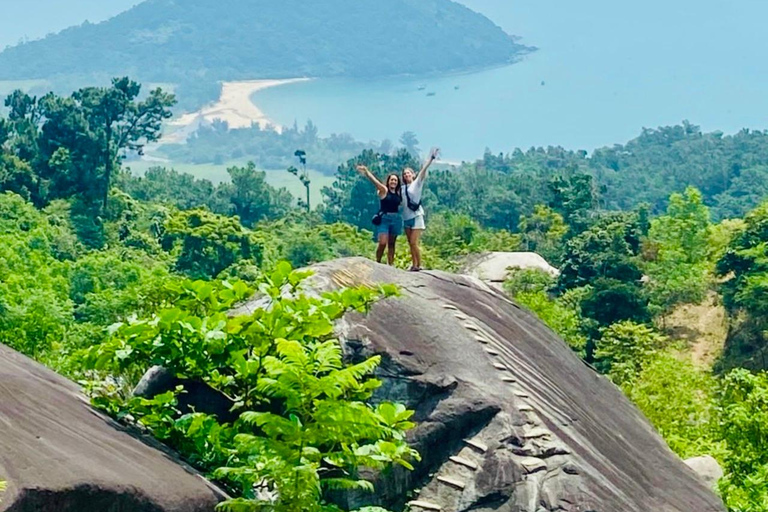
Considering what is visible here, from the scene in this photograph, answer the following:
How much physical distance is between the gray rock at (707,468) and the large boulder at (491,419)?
165 centimetres

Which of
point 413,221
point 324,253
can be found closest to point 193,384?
point 413,221

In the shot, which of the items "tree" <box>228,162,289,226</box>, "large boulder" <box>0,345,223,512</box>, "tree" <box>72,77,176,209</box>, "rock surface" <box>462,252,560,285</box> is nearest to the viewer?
"large boulder" <box>0,345,223,512</box>

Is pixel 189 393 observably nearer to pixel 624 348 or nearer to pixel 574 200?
pixel 624 348

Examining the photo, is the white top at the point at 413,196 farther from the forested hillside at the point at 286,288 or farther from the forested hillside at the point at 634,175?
the forested hillside at the point at 634,175

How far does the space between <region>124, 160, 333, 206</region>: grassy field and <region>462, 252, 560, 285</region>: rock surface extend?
10123cm

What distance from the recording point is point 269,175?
529 feet

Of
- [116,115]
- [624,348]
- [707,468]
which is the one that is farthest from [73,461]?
[116,115]

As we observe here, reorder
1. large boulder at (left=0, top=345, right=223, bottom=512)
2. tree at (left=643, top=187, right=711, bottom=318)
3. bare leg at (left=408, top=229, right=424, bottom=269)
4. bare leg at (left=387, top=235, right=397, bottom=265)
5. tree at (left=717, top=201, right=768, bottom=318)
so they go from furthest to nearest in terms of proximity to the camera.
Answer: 1. tree at (left=643, top=187, right=711, bottom=318)
2. tree at (left=717, top=201, right=768, bottom=318)
3. bare leg at (left=387, top=235, right=397, bottom=265)
4. bare leg at (left=408, top=229, right=424, bottom=269)
5. large boulder at (left=0, top=345, right=223, bottom=512)

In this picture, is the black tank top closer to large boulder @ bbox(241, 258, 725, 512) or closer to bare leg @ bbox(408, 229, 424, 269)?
bare leg @ bbox(408, 229, 424, 269)

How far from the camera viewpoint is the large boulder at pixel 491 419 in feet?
24.1

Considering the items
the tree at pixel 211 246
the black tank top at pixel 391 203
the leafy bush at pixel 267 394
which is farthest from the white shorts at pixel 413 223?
the tree at pixel 211 246

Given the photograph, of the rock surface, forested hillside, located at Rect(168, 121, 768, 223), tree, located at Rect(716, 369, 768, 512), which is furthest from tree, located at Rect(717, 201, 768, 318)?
forested hillside, located at Rect(168, 121, 768, 223)

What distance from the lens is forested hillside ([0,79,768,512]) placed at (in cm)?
611

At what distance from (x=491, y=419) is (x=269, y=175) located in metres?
155
